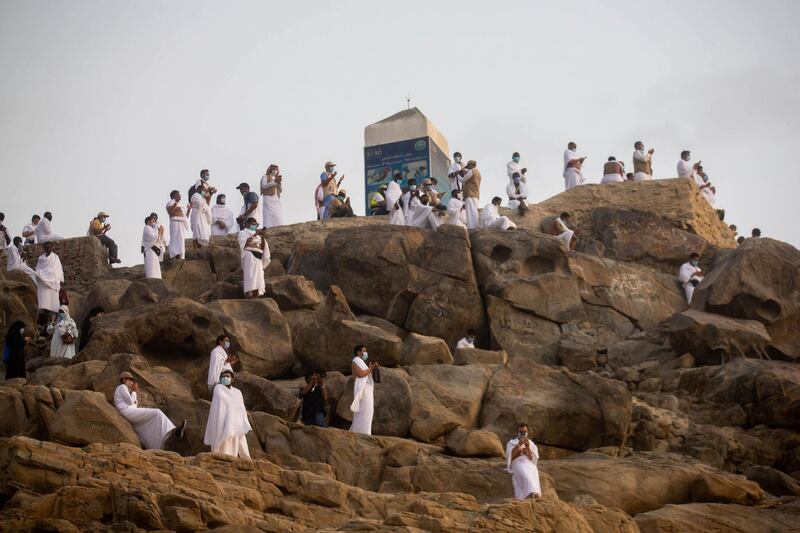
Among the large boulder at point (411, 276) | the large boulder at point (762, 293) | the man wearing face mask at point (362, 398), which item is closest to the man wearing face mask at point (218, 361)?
the man wearing face mask at point (362, 398)

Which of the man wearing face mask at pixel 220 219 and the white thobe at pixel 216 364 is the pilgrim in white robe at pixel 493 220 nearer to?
the man wearing face mask at pixel 220 219

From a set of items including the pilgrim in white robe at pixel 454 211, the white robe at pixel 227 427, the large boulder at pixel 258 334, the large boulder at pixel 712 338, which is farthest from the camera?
the pilgrim in white robe at pixel 454 211

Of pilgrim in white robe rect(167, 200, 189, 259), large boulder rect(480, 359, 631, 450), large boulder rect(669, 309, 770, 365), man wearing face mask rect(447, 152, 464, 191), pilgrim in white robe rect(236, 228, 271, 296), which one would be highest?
man wearing face mask rect(447, 152, 464, 191)

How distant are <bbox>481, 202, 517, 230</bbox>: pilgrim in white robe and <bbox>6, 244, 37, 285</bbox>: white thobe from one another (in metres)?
9.57

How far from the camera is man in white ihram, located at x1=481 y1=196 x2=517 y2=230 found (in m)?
25.6

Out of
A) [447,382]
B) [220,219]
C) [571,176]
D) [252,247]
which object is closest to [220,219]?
[220,219]

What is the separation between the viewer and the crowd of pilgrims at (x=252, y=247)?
582 inches

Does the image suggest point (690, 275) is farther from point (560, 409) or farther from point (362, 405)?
point (362, 405)

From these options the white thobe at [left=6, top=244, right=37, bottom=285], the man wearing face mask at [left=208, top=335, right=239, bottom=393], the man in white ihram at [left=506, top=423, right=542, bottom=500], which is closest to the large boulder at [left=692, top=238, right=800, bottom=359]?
the man in white ihram at [left=506, top=423, right=542, bottom=500]

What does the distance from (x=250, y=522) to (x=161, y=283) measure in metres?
11.5

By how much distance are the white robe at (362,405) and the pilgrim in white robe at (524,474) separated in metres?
2.43

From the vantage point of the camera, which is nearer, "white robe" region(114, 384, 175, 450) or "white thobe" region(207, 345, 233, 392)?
"white robe" region(114, 384, 175, 450)

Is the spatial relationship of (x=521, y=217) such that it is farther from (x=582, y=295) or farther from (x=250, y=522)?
(x=250, y=522)

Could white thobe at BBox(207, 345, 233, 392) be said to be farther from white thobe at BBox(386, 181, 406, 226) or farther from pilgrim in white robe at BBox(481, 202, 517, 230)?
pilgrim in white robe at BBox(481, 202, 517, 230)
